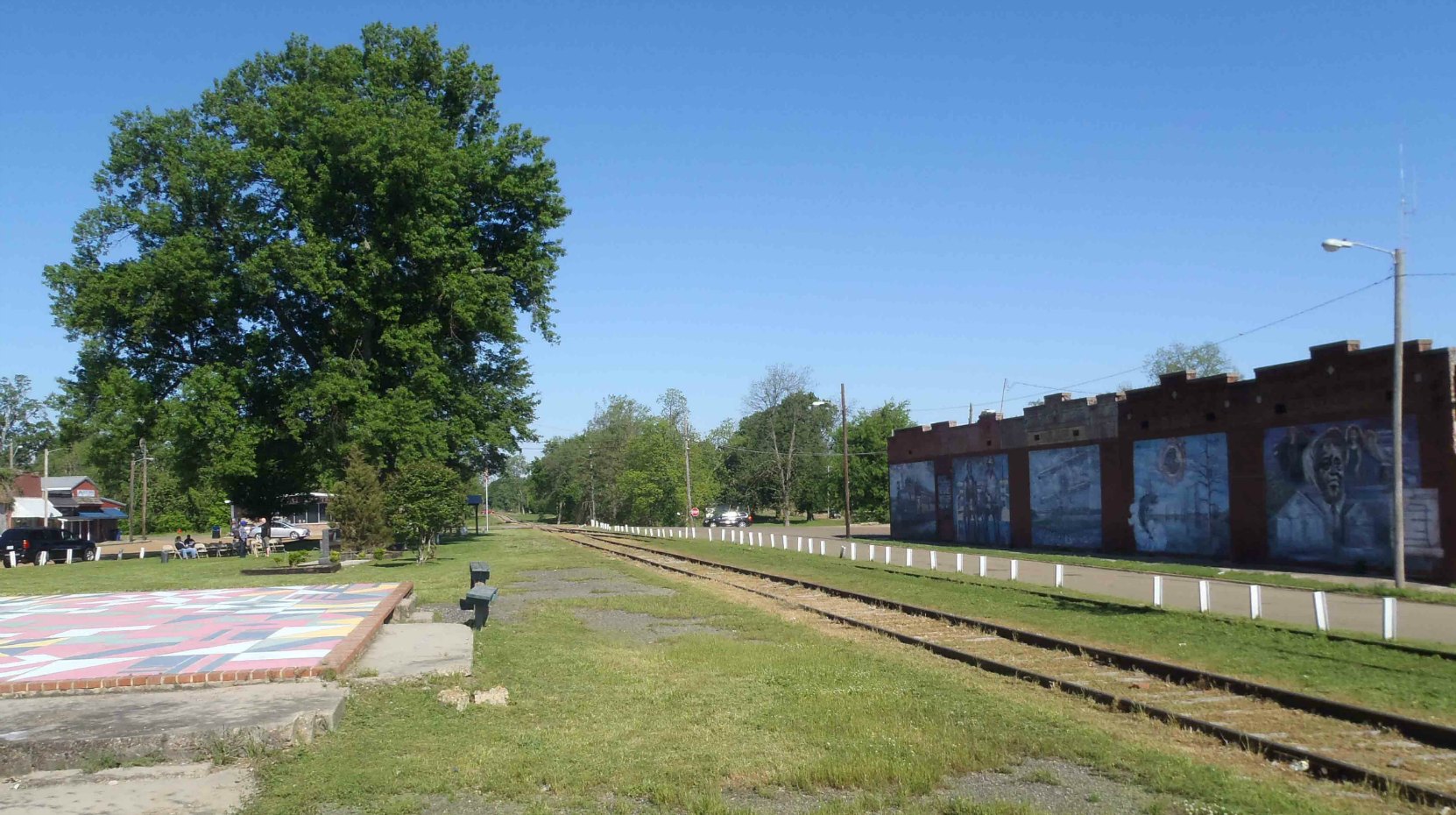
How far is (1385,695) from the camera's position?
10.9 meters

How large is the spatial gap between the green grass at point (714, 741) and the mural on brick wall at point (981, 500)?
33421 mm

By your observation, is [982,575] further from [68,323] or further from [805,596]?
[68,323]

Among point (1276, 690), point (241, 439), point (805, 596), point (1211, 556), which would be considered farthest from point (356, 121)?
point (1276, 690)

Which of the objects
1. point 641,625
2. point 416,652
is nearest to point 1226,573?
point 641,625

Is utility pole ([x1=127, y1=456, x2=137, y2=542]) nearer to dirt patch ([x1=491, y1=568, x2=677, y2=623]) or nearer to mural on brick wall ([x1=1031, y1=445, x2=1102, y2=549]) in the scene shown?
dirt patch ([x1=491, y1=568, x2=677, y2=623])

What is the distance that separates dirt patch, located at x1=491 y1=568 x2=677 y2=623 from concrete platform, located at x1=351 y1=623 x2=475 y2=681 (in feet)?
9.04

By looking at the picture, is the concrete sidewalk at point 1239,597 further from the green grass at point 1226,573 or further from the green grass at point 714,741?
the green grass at point 714,741

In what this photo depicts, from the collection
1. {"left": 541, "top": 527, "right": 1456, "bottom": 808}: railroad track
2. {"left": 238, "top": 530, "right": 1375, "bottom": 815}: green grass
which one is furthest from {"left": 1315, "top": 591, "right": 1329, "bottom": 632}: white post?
{"left": 238, "top": 530, "right": 1375, "bottom": 815}: green grass

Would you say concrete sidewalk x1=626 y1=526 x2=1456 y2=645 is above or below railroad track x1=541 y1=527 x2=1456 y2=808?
below

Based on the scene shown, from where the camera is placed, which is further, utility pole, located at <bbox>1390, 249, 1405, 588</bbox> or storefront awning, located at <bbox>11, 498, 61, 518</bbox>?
storefront awning, located at <bbox>11, 498, 61, 518</bbox>

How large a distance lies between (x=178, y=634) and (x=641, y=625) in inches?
273

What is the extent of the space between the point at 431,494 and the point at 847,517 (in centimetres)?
2325

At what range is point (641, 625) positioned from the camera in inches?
690

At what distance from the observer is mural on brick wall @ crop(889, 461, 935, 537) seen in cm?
5144
